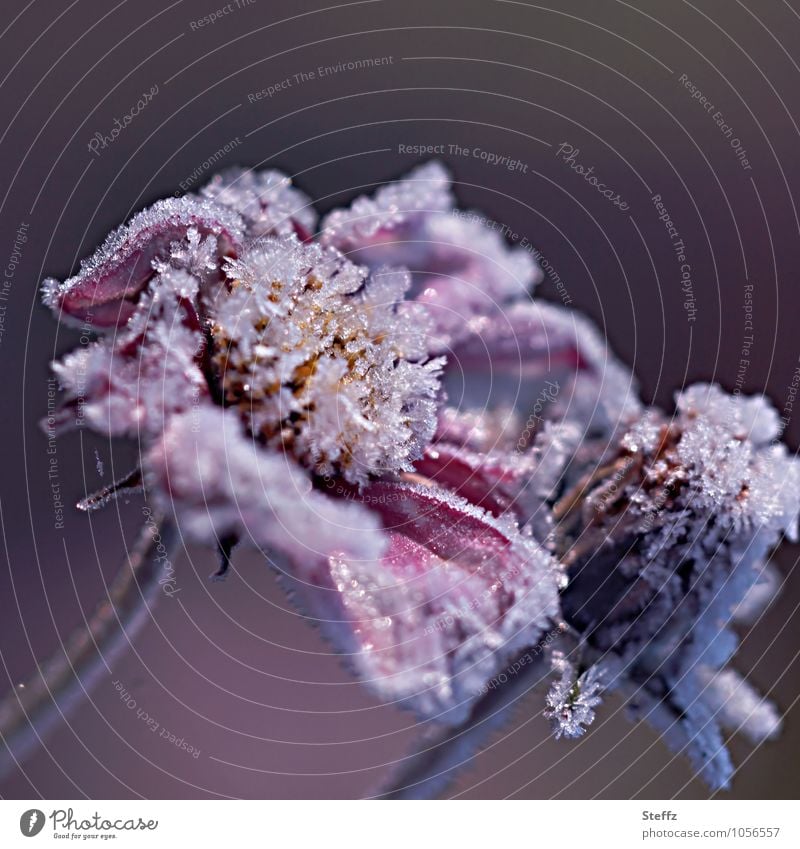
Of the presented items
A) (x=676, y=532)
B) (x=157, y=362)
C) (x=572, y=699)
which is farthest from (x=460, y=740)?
(x=157, y=362)

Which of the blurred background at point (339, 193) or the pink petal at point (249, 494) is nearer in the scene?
the pink petal at point (249, 494)

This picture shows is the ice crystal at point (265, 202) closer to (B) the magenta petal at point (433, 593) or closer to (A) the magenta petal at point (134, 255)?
(A) the magenta petal at point (134, 255)

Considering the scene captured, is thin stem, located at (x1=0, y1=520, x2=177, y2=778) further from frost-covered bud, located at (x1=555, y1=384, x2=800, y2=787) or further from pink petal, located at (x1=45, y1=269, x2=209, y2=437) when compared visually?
frost-covered bud, located at (x1=555, y1=384, x2=800, y2=787)

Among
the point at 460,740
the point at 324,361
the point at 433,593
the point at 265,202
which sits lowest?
the point at 460,740

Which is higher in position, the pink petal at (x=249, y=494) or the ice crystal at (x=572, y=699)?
the pink petal at (x=249, y=494)

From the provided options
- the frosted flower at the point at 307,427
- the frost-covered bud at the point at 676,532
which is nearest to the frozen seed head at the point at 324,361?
the frosted flower at the point at 307,427

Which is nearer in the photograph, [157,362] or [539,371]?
[157,362]

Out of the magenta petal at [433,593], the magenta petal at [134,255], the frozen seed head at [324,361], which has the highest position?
the magenta petal at [134,255]

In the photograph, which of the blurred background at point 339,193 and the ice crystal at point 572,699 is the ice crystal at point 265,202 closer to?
the blurred background at point 339,193

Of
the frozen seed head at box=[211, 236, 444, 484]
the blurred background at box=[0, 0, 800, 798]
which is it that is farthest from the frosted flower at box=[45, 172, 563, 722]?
the blurred background at box=[0, 0, 800, 798]

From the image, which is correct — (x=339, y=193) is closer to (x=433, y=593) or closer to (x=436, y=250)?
(x=436, y=250)
